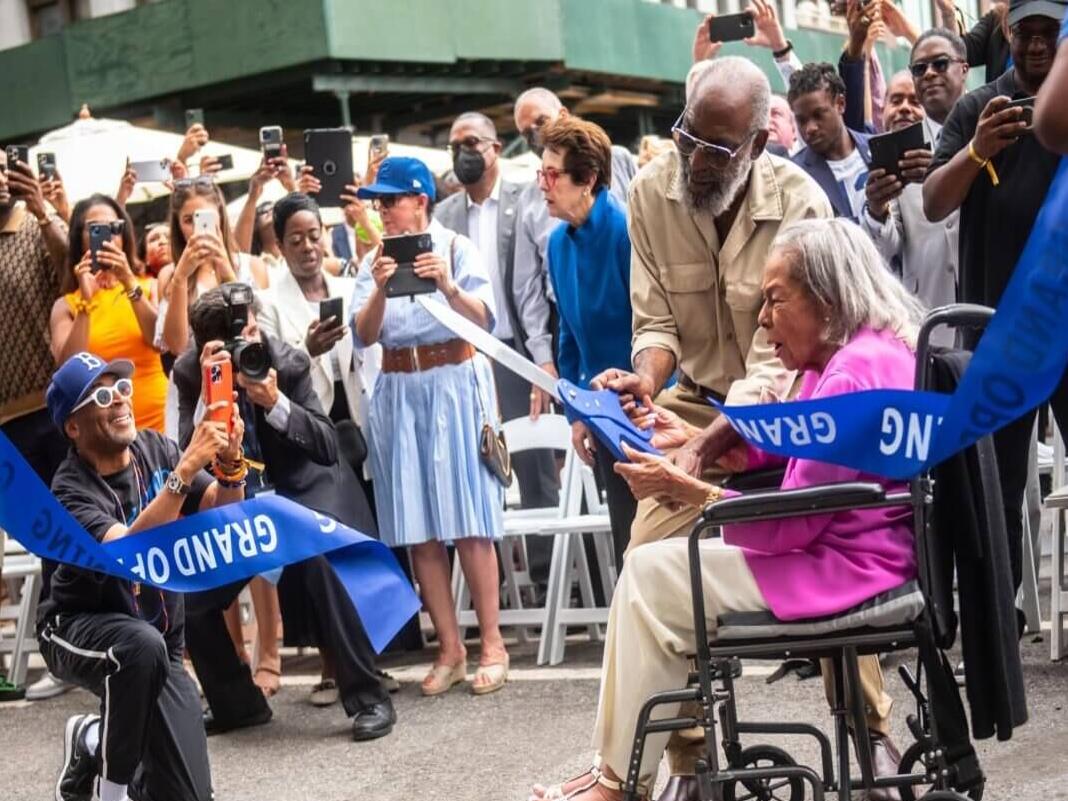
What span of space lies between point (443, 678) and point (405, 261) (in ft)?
5.81

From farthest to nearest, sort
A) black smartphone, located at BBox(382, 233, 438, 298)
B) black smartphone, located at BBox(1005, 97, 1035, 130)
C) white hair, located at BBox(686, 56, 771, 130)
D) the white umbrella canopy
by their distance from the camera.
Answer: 1. the white umbrella canopy
2. black smartphone, located at BBox(382, 233, 438, 298)
3. black smartphone, located at BBox(1005, 97, 1035, 130)
4. white hair, located at BBox(686, 56, 771, 130)

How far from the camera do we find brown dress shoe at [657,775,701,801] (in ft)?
18.2

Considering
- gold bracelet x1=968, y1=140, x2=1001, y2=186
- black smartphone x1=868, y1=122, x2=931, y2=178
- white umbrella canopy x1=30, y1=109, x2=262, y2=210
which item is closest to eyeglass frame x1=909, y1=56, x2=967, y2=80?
black smartphone x1=868, y1=122, x2=931, y2=178

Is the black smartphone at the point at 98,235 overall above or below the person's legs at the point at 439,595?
above

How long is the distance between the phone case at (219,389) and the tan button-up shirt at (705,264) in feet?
4.37

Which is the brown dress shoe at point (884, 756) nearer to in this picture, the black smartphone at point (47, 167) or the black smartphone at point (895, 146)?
the black smartphone at point (895, 146)

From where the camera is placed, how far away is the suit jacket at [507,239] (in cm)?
968

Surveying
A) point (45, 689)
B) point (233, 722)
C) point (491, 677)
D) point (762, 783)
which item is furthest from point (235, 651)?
point (762, 783)

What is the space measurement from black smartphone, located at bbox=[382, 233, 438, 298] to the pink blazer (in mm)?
3203

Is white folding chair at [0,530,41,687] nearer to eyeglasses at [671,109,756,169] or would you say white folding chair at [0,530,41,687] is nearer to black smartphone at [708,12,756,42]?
black smartphone at [708,12,756,42]

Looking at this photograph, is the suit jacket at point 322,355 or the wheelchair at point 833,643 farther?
the suit jacket at point 322,355

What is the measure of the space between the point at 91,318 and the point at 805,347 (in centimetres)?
498

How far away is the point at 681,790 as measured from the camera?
5.57 meters

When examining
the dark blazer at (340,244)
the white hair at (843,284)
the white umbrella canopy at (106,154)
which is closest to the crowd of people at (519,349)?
the white hair at (843,284)
